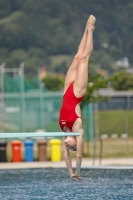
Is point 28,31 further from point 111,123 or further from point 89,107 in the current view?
point 89,107

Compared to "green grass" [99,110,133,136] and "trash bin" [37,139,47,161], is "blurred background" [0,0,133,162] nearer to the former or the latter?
"green grass" [99,110,133,136]

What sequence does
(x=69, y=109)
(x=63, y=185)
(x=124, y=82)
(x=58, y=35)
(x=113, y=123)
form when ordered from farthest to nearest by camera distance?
(x=58, y=35) → (x=124, y=82) → (x=113, y=123) → (x=63, y=185) → (x=69, y=109)

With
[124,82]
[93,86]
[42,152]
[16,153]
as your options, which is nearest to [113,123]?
[93,86]

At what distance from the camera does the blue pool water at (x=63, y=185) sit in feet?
38.7

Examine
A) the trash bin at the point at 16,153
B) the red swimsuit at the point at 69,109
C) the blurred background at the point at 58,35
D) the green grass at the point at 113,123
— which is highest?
the blurred background at the point at 58,35

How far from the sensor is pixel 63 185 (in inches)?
544

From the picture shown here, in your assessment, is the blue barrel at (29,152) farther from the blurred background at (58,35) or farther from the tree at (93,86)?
the blurred background at (58,35)

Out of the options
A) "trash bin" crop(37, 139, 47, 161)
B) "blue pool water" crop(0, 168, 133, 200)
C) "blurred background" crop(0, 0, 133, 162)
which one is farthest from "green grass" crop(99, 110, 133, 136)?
"blurred background" crop(0, 0, 133, 162)

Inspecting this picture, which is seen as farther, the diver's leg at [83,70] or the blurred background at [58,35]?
the blurred background at [58,35]

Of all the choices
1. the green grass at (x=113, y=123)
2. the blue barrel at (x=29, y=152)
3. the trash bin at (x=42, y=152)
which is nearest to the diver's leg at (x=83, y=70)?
the trash bin at (x=42, y=152)

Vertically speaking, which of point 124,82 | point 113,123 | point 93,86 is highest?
point 124,82

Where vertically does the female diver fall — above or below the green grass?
above

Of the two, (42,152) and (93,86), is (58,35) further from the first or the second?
(42,152)

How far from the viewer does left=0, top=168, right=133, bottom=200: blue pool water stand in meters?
11.8
